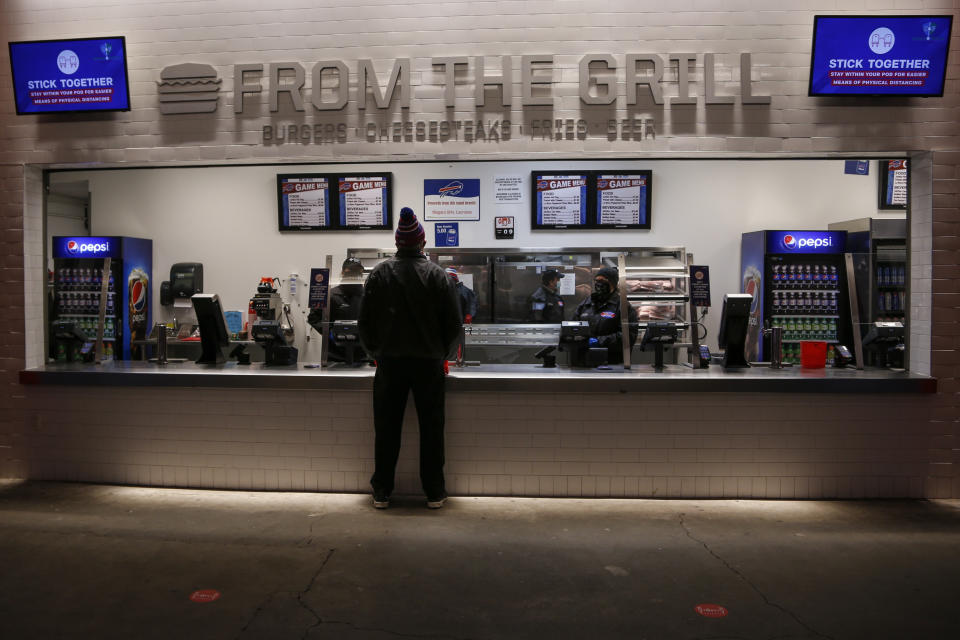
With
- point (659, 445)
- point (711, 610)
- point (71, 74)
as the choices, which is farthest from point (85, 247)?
point (711, 610)

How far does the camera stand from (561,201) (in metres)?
7.89

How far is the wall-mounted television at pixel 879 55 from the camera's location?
4680 millimetres

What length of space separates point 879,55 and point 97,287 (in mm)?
8398

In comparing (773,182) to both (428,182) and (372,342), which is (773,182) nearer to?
(428,182)

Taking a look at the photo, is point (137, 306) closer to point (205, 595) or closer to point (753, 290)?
point (205, 595)

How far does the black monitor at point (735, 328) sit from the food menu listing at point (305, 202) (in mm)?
4918

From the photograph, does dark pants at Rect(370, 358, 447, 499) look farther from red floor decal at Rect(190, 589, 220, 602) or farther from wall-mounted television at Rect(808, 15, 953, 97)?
wall-mounted television at Rect(808, 15, 953, 97)

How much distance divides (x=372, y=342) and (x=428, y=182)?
3937 mm

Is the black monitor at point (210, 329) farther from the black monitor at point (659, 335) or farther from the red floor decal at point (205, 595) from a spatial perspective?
the black monitor at point (659, 335)

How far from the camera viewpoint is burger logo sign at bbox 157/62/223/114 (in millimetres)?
5109

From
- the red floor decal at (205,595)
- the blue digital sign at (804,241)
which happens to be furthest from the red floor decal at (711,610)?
the blue digital sign at (804,241)

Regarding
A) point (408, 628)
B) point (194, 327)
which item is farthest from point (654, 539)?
point (194, 327)

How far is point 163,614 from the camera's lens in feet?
9.98

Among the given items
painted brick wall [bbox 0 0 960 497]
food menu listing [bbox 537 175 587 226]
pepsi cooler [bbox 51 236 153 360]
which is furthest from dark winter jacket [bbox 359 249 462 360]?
pepsi cooler [bbox 51 236 153 360]
